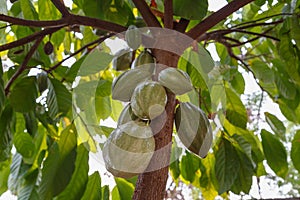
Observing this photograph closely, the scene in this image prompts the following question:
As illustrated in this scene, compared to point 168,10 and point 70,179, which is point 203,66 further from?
point 70,179

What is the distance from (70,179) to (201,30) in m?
0.36

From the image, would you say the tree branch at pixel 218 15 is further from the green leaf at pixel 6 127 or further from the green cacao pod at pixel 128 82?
the green leaf at pixel 6 127

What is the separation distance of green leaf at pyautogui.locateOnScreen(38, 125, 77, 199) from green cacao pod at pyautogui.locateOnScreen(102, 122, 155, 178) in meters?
0.32

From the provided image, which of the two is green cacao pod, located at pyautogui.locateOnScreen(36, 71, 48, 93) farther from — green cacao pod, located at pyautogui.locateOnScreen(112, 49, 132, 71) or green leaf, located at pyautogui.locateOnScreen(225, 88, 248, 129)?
green leaf, located at pyautogui.locateOnScreen(225, 88, 248, 129)

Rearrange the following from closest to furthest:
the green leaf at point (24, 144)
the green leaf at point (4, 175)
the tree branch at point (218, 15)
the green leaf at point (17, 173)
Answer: the tree branch at point (218, 15), the green leaf at point (24, 144), the green leaf at point (17, 173), the green leaf at point (4, 175)

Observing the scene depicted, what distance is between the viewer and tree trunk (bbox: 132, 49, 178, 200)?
0.48 m

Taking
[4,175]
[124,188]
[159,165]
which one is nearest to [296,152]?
[124,188]

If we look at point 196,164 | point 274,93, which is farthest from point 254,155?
point 274,93

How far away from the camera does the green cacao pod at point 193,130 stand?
51cm

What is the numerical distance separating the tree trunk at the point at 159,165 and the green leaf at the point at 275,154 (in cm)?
65

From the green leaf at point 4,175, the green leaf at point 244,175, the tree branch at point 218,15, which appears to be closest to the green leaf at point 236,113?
the green leaf at point 244,175

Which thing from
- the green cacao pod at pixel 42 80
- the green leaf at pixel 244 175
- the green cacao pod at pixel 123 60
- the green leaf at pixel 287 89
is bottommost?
the green leaf at pixel 244 175

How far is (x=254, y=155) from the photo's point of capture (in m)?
1.08

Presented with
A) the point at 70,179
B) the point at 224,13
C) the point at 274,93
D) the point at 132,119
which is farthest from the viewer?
the point at 274,93
